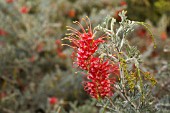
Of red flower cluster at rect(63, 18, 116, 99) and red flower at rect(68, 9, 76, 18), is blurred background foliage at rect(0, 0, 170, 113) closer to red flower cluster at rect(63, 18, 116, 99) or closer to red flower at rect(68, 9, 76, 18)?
red flower at rect(68, 9, 76, 18)

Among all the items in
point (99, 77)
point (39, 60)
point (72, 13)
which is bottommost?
point (99, 77)


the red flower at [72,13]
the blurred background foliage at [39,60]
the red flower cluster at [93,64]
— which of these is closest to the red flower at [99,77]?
the red flower cluster at [93,64]

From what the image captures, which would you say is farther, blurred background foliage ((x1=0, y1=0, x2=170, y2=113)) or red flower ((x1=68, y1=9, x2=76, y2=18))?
red flower ((x1=68, y1=9, x2=76, y2=18))

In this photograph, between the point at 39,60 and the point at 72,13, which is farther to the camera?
the point at 72,13

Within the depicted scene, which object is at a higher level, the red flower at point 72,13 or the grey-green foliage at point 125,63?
the red flower at point 72,13

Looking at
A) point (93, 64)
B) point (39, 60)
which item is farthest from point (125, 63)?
point (39, 60)

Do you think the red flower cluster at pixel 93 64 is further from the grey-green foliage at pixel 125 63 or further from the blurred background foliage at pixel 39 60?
the blurred background foliage at pixel 39 60

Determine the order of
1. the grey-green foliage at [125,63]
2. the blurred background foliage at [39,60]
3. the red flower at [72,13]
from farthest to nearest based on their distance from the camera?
the red flower at [72,13] < the blurred background foliage at [39,60] < the grey-green foliage at [125,63]

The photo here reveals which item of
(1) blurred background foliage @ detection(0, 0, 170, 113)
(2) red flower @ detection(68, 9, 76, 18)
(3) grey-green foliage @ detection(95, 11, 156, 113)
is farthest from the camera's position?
(2) red flower @ detection(68, 9, 76, 18)

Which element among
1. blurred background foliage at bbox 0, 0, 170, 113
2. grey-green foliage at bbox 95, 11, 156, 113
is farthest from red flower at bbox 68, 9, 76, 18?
grey-green foliage at bbox 95, 11, 156, 113

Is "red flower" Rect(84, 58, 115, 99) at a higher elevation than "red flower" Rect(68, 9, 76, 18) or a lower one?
lower

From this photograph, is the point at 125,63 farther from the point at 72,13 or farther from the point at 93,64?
the point at 72,13

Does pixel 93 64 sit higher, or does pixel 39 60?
pixel 39 60

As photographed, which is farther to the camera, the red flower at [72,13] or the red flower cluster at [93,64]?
the red flower at [72,13]
